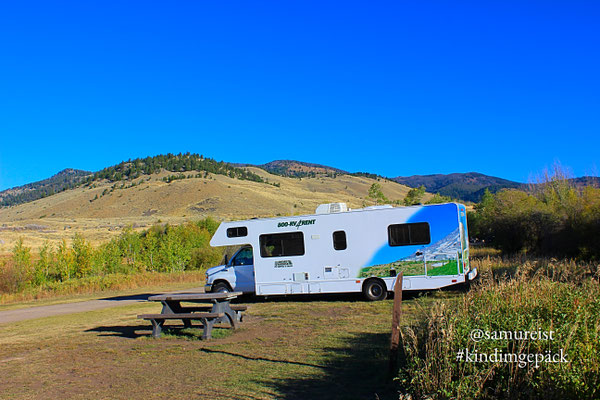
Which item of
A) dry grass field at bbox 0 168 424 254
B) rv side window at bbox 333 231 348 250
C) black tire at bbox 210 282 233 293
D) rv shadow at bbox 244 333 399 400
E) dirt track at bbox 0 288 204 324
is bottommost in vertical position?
dirt track at bbox 0 288 204 324

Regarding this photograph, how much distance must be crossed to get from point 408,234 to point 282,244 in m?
3.91

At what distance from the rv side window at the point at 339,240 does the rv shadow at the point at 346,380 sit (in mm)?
6591

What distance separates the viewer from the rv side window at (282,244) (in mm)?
15219

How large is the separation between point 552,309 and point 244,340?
582 cm

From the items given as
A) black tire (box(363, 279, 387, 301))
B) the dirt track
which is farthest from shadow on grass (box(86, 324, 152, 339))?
black tire (box(363, 279, 387, 301))

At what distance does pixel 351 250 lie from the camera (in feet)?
48.1

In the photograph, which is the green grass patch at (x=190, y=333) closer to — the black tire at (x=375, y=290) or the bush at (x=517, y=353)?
the black tire at (x=375, y=290)

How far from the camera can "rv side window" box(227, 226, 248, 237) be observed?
15891mm

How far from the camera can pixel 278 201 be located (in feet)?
326

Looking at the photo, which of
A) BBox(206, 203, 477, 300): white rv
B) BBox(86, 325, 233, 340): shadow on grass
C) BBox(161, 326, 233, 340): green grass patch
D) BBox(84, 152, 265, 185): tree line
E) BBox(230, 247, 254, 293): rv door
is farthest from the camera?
BBox(84, 152, 265, 185): tree line

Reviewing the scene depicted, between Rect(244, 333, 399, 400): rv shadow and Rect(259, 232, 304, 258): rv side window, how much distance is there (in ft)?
23.3

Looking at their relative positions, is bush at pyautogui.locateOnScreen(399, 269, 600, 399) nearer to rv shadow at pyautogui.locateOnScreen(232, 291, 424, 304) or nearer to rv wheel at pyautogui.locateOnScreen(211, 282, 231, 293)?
rv shadow at pyautogui.locateOnScreen(232, 291, 424, 304)

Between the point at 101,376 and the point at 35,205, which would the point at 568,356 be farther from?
the point at 35,205

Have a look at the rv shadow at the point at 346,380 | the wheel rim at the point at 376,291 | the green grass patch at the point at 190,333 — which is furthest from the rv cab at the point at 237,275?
the rv shadow at the point at 346,380
